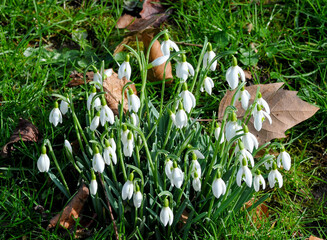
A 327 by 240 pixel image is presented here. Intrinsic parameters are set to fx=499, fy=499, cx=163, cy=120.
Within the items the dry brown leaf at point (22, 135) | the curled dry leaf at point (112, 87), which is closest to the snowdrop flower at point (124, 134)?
the curled dry leaf at point (112, 87)

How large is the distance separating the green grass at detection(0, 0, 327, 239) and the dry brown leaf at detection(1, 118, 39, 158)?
4 centimetres

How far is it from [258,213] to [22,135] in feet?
4.10

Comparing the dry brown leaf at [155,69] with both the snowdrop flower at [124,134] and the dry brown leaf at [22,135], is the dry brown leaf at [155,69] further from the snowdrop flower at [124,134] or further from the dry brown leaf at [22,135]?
the snowdrop flower at [124,134]

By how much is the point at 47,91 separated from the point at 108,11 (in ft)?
2.72

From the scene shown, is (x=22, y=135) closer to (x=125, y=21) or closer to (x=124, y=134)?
(x=124, y=134)

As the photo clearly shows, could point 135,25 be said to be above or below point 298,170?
above

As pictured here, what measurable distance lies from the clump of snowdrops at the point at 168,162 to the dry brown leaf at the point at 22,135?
372mm

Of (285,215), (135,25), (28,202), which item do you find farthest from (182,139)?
(135,25)

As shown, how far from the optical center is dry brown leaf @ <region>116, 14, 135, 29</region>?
3.41 metres

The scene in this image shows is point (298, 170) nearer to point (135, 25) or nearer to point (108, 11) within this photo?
point (135, 25)

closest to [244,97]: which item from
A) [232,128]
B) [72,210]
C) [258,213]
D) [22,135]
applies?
[232,128]

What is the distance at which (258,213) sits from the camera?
2.44 metres

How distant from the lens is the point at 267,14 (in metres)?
3.54

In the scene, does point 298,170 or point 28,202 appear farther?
point 298,170
